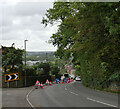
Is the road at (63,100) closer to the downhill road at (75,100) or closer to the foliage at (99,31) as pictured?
the downhill road at (75,100)

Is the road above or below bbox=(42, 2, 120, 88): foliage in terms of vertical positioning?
below

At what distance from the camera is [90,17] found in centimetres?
1365

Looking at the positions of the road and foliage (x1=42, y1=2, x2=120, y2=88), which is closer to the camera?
foliage (x1=42, y1=2, x2=120, y2=88)

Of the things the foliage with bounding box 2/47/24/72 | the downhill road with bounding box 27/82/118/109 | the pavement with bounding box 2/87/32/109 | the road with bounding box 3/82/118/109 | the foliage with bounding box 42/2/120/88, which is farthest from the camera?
the foliage with bounding box 2/47/24/72

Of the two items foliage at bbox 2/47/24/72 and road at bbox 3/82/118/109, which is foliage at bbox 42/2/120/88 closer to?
road at bbox 3/82/118/109

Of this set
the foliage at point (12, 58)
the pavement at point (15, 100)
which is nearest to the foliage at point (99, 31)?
the pavement at point (15, 100)

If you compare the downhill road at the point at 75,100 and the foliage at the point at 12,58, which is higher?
the foliage at the point at 12,58

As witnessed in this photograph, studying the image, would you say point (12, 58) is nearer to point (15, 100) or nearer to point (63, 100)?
point (15, 100)

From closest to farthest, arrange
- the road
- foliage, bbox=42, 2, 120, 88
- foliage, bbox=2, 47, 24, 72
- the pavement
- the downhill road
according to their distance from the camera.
→ foliage, bbox=42, 2, 120, 88 → the downhill road → the road → the pavement → foliage, bbox=2, 47, 24, 72

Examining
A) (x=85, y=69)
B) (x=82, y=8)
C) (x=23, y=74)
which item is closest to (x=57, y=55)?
(x=85, y=69)

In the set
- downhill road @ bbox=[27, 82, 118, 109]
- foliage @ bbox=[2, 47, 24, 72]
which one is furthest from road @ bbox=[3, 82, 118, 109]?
foliage @ bbox=[2, 47, 24, 72]

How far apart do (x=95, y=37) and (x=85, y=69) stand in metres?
19.8

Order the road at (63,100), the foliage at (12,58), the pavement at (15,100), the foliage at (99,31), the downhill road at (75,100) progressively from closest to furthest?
the foliage at (99,31) < the downhill road at (75,100) < the road at (63,100) < the pavement at (15,100) < the foliage at (12,58)

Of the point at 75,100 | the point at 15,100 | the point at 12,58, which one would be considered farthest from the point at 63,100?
the point at 12,58
